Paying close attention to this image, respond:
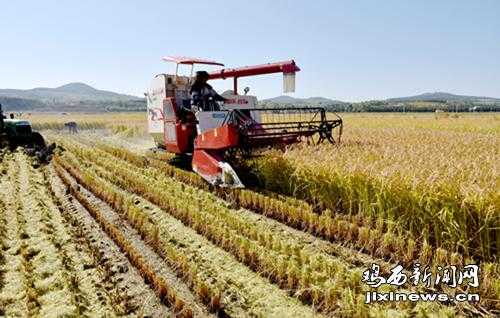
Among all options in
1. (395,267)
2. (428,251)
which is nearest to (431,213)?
(428,251)

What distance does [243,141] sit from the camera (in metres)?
8.84

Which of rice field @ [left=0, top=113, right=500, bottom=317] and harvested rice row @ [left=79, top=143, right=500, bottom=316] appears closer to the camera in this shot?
harvested rice row @ [left=79, top=143, right=500, bottom=316]

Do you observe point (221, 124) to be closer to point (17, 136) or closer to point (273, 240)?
point (273, 240)

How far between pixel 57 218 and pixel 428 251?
5438 millimetres

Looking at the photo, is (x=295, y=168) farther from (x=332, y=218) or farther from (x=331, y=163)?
(x=332, y=218)

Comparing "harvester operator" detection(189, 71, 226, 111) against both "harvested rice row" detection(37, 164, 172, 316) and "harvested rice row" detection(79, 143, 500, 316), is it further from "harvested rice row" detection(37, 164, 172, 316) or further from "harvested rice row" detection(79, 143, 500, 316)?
"harvested rice row" detection(37, 164, 172, 316)

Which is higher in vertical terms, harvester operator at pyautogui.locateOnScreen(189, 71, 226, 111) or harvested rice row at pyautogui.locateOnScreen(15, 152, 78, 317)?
harvester operator at pyautogui.locateOnScreen(189, 71, 226, 111)

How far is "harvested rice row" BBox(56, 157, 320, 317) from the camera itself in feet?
14.2

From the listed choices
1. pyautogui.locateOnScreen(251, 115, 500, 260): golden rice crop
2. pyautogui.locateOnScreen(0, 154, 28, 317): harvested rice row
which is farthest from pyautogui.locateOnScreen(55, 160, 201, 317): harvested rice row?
pyautogui.locateOnScreen(251, 115, 500, 260): golden rice crop

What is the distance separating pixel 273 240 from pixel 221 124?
5.08 metres

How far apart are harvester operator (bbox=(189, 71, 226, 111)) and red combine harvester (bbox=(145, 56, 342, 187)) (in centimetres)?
17

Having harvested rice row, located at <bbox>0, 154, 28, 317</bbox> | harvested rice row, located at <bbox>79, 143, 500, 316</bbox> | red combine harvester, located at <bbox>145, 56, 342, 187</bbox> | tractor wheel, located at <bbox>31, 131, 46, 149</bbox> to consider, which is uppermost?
red combine harvester, located at <bbox>145, 56, 342, 187</bbox>

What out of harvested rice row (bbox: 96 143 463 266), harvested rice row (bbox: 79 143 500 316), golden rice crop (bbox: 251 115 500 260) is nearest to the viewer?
harvested rice row (bbox: 79 143 500 316)

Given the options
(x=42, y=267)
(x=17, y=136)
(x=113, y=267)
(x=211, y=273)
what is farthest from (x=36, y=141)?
(x=211, y=273)
